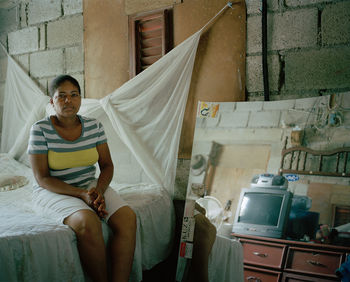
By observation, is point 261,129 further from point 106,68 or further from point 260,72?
point 106,68

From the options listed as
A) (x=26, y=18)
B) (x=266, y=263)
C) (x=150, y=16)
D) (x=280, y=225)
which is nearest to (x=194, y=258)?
(x=266, y=263)

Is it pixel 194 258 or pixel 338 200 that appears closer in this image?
pixel 338 200

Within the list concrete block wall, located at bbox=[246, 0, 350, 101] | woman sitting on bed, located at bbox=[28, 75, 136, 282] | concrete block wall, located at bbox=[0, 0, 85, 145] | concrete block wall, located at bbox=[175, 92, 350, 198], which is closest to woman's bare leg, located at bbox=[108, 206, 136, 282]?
woman sitting on bed, located at bbox=[28, 75, 136, 282]

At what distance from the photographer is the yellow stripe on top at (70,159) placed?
1550mm

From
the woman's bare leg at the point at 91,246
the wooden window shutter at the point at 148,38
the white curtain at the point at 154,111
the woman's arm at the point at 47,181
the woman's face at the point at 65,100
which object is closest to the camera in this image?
the woman's bare leg at the point at 91,246

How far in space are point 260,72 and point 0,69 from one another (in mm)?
2615

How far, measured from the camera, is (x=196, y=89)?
6.51 ft

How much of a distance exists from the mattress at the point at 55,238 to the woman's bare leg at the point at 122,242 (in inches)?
2.6

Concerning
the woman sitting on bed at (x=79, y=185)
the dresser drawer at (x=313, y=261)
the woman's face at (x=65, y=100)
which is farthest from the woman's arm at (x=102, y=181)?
the dresser drawer at (x=313, y=261)

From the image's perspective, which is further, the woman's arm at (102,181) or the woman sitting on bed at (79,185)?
the woman's arm at (102,181)

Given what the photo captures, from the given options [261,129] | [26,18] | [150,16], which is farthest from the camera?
[26,18]

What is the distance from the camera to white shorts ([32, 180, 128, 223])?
1367 millimetres

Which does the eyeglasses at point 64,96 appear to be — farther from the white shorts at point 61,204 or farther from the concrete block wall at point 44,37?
the concrete block wall at point 44,37

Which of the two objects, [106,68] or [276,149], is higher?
[106,68]
